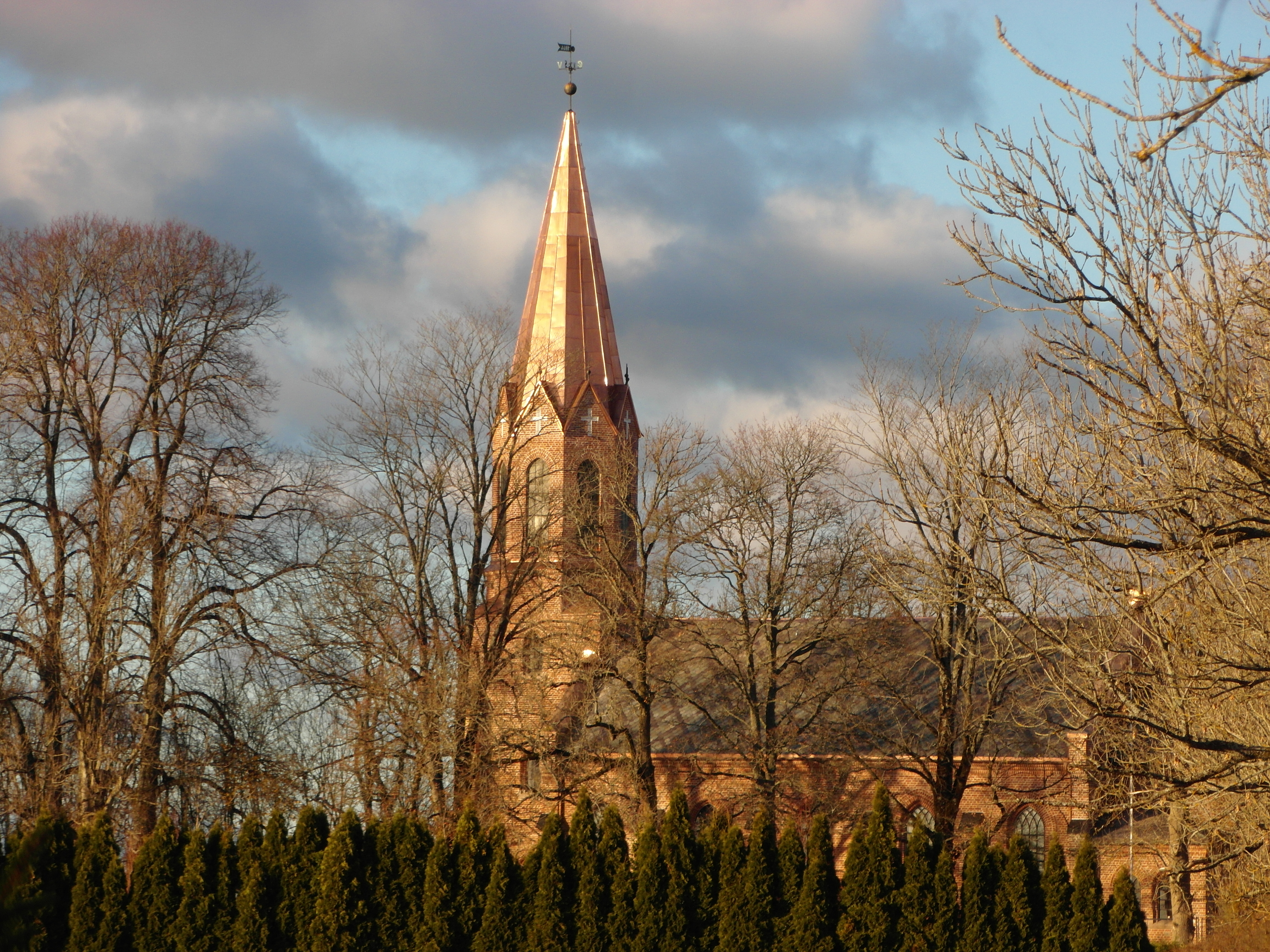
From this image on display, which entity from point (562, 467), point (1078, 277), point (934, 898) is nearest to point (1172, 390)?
point (1078, 277)

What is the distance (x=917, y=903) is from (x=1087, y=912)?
2.70m

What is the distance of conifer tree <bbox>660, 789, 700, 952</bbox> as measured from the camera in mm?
22141

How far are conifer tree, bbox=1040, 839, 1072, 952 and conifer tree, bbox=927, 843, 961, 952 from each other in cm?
138

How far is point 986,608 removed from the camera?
940 centimetres

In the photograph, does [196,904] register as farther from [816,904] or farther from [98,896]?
[816,904]

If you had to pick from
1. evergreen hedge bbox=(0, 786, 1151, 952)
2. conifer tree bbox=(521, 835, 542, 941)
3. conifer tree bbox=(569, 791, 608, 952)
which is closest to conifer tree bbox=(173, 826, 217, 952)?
evergreen hedge bbox=(0, 786, 1151, 952)

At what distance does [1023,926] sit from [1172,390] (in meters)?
16.7

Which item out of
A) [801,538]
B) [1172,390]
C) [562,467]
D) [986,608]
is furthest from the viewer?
[562,467]

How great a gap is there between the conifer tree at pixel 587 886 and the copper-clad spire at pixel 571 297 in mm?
14069

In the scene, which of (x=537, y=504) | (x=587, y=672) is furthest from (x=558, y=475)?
(x=587, y=672)

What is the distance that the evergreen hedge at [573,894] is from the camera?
21.7 metres

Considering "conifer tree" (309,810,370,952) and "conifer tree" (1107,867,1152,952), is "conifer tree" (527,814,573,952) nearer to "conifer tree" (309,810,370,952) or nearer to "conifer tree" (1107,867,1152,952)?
"conifer tree" (309,810,370,952)

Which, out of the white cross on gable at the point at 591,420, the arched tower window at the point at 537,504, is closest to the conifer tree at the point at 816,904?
the arched tower window at the point at 537,504

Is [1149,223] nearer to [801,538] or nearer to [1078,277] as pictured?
[1078,277]
